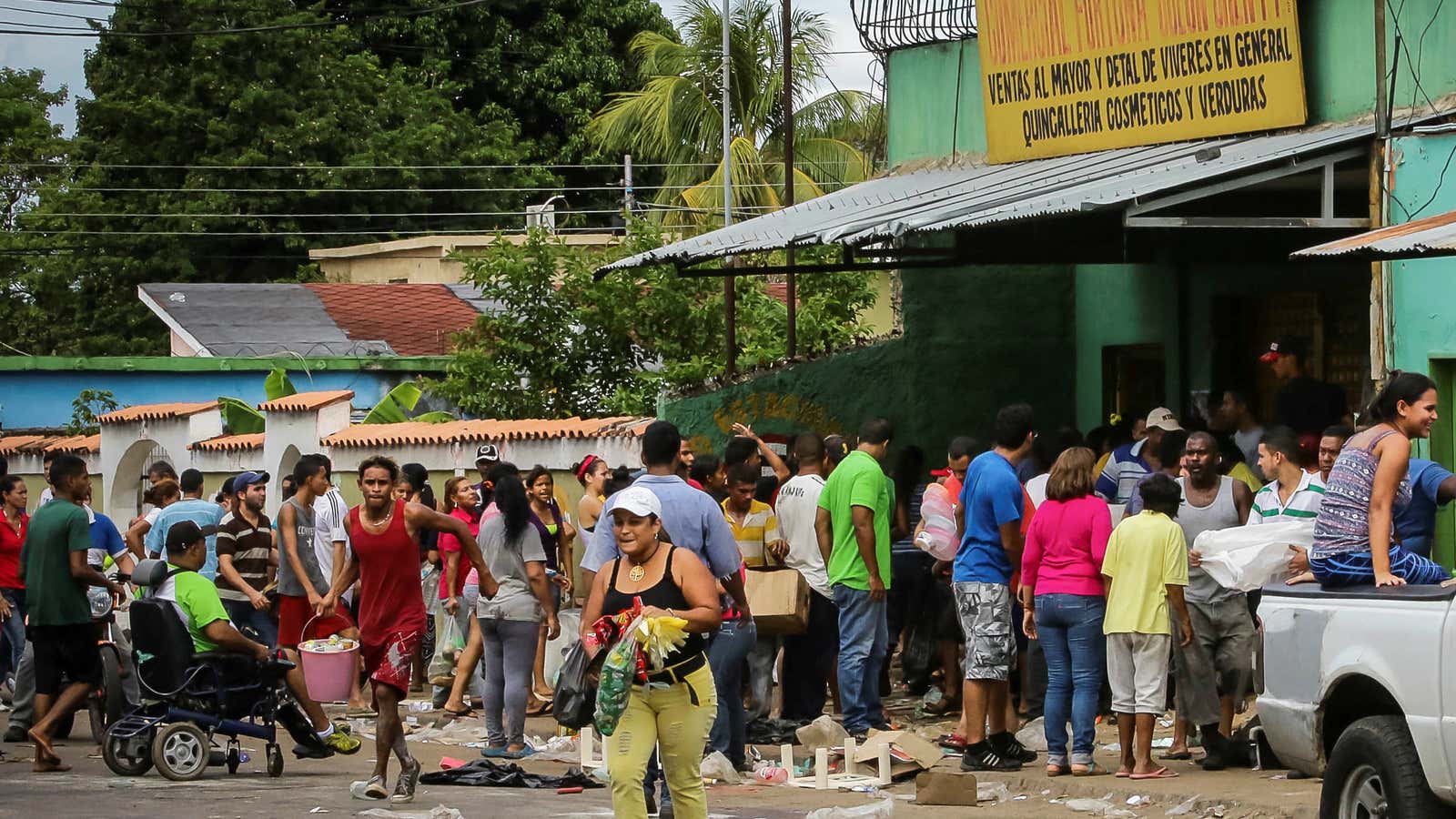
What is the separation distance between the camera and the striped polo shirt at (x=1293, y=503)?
1010 cm

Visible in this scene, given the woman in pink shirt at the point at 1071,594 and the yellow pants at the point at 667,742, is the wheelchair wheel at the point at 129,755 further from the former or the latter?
the woman in pink shirt at the point at 1071,594

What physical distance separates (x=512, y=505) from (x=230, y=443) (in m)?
12.0

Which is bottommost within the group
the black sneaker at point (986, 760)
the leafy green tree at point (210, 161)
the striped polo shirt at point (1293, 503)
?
the black sneaker at point (986, 760)

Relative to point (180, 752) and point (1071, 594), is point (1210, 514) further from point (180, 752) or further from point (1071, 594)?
point (180, 752)

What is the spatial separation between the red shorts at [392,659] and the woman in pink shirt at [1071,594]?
10.8ft

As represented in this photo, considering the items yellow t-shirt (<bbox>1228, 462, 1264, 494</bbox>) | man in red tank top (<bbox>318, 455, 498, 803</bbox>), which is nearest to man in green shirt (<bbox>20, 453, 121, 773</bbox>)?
man in red tank top (<bbox>318, 455, 498, 803</bbox>)

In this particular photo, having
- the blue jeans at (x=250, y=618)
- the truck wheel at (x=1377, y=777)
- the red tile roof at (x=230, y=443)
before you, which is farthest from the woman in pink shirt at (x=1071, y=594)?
the red tile roof at (x=230, y=443)

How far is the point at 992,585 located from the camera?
1115cm

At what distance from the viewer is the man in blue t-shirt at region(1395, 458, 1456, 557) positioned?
841 centimetres

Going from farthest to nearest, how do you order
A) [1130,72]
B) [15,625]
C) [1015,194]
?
[1130,72]
[15,625]
[1015,194]

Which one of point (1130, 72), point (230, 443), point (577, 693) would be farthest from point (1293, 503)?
point (230, 443)

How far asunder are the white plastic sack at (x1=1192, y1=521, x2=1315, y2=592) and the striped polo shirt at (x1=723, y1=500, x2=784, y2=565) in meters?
3.23

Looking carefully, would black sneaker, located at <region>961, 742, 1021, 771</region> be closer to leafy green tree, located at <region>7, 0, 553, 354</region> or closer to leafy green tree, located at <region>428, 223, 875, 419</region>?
leafy green tree, located at <region>428, 223, 875, 419</region>

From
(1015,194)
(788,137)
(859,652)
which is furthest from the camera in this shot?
(788,137)
